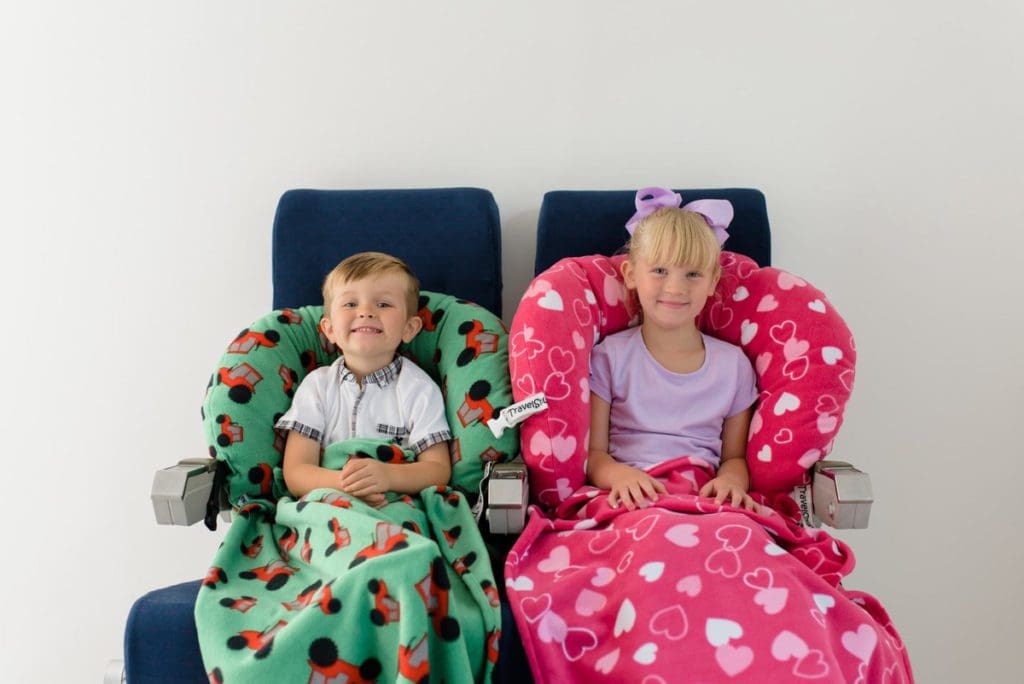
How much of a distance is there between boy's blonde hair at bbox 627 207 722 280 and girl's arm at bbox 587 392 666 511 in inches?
11.8

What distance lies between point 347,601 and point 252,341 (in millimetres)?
631

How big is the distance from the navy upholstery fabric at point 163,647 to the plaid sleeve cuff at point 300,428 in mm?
393

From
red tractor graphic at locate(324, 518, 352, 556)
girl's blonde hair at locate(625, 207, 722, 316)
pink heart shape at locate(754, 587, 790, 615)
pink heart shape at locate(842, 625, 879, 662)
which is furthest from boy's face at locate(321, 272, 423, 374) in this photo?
pink heart shape at locate(842, 625, 879, 662)

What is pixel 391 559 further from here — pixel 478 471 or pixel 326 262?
pixel 326 262

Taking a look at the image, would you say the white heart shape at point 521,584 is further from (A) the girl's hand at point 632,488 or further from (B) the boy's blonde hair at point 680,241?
(B) the boy's blonde hair at point 680,241

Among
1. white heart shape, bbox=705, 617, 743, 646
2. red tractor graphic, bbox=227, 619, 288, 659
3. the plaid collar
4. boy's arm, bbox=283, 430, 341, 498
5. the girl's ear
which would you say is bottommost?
red tractor graphic, bbox=227, 619, 288, 659

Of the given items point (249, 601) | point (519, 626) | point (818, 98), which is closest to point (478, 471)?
point (519, 626)

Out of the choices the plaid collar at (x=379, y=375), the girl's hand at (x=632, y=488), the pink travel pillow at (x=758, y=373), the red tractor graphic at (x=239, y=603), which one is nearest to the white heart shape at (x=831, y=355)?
the pink travel pillow at (x=758, y=373)

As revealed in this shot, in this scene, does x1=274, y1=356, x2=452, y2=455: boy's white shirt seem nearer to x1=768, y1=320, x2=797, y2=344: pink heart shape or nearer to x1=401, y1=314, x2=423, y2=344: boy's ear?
x1=401, y1=314, x2=423, y2=344: boy's ear

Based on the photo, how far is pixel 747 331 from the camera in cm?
156

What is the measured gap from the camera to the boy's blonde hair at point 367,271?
4.95 feet

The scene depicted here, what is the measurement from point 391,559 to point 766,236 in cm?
107

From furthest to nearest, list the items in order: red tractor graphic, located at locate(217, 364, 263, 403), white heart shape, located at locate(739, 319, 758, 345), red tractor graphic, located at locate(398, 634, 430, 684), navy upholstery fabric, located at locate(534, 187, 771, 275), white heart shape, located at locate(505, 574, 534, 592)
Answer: navy upholstery fabric, located at locate(534, 187, 771, 275)
white heart shape, located at locate(739, 319, 758, 345)
red tractor graphic, located at locate(217, 364, 263, 403)
white heart shape, located at locate(505, 574, 534, 592)
red tractor graphic, located at locate(398, 634, 430, 684)

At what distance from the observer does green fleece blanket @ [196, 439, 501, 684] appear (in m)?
1.04
